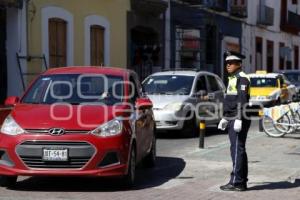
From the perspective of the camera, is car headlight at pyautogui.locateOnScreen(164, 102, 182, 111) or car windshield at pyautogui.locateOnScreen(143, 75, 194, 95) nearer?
car headlight at pyautogui.locateOnScreen(164, 102, 182, 111)

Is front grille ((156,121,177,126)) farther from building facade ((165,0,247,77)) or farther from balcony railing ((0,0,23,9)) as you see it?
building facade ((165,0,247,77))

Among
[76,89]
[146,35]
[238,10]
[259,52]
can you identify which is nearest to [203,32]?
[238,10]

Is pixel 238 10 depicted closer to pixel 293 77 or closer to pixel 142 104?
pixel 293 77

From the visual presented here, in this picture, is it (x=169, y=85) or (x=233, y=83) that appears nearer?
(x=233, y=83)

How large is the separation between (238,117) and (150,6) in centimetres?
1771

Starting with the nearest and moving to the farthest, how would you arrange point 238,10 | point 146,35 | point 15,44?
1. point 15,44
2. point 146,35
3. point 238,10

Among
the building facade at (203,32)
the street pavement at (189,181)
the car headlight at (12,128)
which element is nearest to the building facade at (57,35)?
the building facade at (203,32)

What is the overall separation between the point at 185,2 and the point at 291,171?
19782 millimetres

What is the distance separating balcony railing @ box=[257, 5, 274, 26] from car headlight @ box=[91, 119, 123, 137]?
107 ft

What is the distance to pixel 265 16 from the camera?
4166cm

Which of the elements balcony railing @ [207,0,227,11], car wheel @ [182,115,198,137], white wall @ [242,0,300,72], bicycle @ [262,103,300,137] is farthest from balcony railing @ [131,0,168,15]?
white wall @ [242,0,300,72]

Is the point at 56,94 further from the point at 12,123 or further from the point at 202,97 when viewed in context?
the point at 202,97

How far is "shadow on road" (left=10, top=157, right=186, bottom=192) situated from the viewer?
31.7 ft

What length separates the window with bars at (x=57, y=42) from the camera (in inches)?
834
